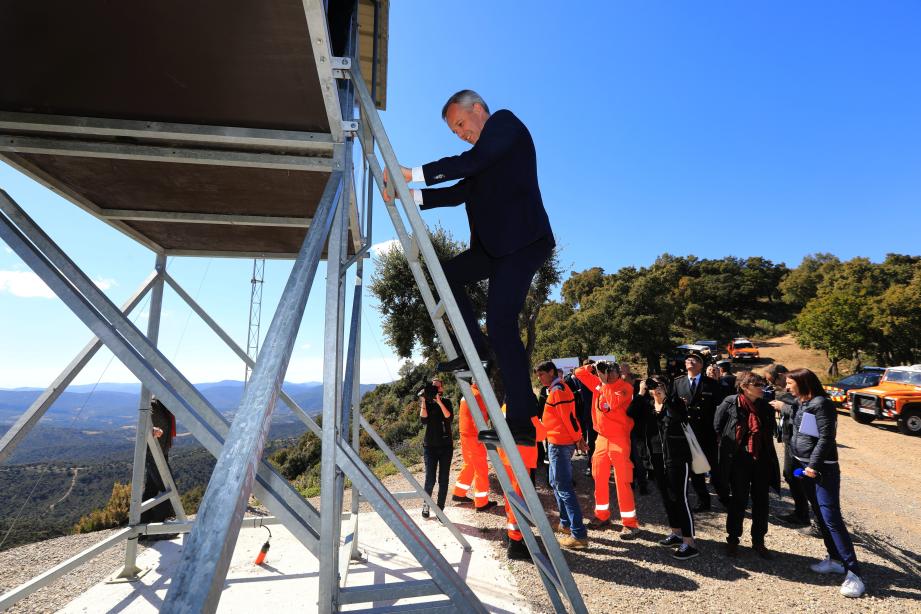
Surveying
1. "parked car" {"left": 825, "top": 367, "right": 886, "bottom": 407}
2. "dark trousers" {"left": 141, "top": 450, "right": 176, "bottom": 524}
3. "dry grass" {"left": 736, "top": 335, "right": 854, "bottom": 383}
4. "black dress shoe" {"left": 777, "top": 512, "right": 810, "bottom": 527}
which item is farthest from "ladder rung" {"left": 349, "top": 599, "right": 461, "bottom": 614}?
"dry grass" {"left": 736, "top": 335, "right": 854, "bottom": 383}

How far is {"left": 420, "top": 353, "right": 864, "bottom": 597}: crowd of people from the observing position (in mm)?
4762

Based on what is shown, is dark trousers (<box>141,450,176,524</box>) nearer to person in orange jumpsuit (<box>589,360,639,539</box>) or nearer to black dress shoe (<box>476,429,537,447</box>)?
black dress shoe (<box>476,429,537,447</box>)

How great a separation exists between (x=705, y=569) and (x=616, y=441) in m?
1.67

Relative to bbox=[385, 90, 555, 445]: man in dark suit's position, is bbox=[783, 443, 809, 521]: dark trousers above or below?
below

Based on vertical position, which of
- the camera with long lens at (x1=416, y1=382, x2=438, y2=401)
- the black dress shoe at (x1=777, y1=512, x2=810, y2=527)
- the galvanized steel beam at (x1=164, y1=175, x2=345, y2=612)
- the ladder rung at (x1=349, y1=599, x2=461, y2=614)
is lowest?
the black dress shoe at (x1=777, y1=512, x2=810, y2=527)

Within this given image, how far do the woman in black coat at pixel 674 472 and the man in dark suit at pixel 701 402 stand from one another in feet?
4.32

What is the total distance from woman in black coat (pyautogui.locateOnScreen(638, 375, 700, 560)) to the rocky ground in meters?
0.19

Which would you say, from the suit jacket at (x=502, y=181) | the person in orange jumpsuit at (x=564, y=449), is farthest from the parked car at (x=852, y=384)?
the suit jacket at (x=502, y=181)

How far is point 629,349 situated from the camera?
3497 cm

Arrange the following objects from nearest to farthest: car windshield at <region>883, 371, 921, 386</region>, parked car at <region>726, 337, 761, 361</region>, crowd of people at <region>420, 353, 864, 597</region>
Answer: crowd of people at <region>420, 353, 864, 597</region> < car windshield at <region>883, 371, 921, 386</region> < parked car at <region>726, 337, 761, 361</region>

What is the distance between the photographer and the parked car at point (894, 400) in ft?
47.8

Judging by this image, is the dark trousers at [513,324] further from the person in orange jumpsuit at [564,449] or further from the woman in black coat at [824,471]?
the woman in black coat at [824,471]

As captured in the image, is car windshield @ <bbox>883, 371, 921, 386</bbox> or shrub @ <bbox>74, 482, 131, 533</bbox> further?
car windshield @ <bbox>883, 371, 921, 386</bbox>

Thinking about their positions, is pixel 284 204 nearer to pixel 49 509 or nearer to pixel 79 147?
pixel 79 147
